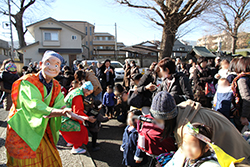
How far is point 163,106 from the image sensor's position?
1.62 m

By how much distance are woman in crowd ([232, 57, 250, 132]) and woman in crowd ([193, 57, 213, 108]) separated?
2232mm

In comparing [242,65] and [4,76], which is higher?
[242,65]

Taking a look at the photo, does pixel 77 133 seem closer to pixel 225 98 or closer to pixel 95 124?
pixel 95 124

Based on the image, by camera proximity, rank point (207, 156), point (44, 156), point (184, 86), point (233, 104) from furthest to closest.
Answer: point (233, 104) → point (184, 86) → point (44, 156) → point (207, 156)

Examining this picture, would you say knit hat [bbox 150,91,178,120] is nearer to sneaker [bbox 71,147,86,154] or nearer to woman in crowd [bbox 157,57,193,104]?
woman in crowd [bbox 157,57,193,104]

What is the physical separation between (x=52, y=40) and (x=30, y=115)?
1024 inches

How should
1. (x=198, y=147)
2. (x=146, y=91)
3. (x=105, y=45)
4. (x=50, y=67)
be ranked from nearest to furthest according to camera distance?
(x=198, y=147) → (x=50, y=67) → (x=146, y=91) → (x=105, y=45)

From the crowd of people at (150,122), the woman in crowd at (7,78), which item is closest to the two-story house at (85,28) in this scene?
the woman in crowd at (7,78)

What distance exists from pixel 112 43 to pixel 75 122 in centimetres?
5335

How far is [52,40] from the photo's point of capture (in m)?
24.9

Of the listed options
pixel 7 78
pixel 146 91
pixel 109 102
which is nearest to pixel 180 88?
pixel 146 91

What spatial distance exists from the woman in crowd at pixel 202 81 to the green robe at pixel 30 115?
4487 millimetres

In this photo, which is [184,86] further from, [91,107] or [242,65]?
[91,107]

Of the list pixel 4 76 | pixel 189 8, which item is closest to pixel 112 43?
pixel 189 8
